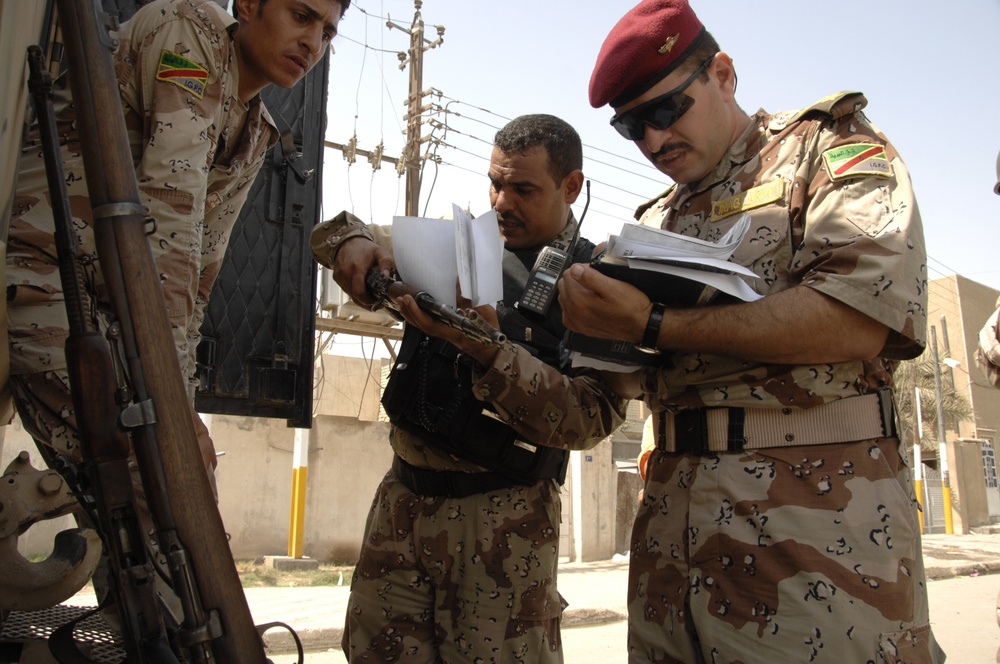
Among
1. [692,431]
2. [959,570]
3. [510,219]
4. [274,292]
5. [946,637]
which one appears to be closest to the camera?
[692,431]

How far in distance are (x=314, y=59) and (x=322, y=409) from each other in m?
15.6

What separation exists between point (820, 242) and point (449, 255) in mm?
814

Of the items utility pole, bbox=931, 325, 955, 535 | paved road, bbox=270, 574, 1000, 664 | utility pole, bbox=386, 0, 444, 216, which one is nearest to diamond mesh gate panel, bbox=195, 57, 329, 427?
paved road, bbox=270, 574, 1000, 664

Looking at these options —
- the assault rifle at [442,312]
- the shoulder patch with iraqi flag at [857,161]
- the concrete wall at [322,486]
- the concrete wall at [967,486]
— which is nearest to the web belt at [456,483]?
the assault rifle at [442,312]

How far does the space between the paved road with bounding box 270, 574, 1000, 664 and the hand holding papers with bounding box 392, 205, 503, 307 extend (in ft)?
10.8

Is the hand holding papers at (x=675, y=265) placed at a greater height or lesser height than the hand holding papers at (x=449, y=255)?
lesser

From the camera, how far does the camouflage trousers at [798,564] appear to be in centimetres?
134

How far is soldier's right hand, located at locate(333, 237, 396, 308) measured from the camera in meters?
2.03

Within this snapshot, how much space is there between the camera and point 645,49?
166 cm

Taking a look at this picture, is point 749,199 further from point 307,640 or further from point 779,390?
point 307,640

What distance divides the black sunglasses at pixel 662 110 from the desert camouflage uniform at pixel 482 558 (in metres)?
0.56

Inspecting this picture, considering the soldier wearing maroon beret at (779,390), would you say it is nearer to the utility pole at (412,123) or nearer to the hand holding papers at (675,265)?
the hand holding papers at (675,265)

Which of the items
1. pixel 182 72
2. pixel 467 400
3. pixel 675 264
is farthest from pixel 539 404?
pixel 182 72

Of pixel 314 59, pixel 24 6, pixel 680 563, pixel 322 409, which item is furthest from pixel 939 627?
pixel 322 409
